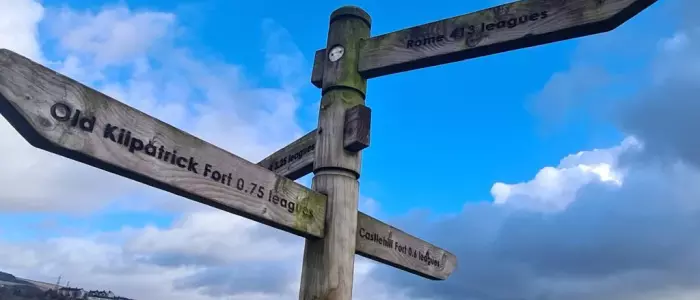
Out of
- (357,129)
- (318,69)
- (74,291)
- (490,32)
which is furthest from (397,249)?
(74,291)

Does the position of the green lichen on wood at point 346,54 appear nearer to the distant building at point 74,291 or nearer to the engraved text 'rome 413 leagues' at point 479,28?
the engraved text 'rome 413 leagues' at point 479,28

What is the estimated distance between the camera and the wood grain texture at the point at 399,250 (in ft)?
9.68

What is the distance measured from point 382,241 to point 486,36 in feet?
4.22

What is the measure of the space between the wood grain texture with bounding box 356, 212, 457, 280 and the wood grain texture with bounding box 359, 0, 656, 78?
930mm

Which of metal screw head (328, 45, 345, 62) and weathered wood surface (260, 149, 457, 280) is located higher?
metal screw head (328, 45, 345, 62)

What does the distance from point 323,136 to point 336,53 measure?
57 centimetres

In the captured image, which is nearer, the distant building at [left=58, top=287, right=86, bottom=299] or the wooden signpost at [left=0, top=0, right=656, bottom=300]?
the wooden signpost at [left=0, top=0, right=656, bottom=300]

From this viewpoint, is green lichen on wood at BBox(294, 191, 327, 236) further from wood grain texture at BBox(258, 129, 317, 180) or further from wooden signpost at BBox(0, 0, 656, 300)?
wood grain texture at BBox(258, 129, 317, 180)

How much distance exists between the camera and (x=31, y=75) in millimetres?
1742

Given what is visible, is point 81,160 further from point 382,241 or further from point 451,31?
point 451,31

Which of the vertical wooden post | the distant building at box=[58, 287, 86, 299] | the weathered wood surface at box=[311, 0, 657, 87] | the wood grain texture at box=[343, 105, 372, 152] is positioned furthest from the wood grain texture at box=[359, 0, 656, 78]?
the distant building at box=[58, 287, 86, 299]

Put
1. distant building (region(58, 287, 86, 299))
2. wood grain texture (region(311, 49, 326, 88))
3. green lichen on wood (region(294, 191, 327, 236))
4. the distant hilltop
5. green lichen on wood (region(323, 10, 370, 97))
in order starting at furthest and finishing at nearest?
1. distant building (region(58, 287, 86, 299))
2. the distant hilltop
3. wood grain texture (region(311, 49, 326, 88))
4. green lichen on wood (region(323, 10, 370, 97))
5. green lichen on wood (region(294, 191, 327, 236))

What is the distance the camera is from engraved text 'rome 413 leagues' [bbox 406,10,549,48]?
9.21 feet

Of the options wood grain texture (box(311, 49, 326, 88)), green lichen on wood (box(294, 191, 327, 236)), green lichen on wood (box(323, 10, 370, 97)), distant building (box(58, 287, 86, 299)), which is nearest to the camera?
green lichen on wood (box(294, 191, 327, 236))
